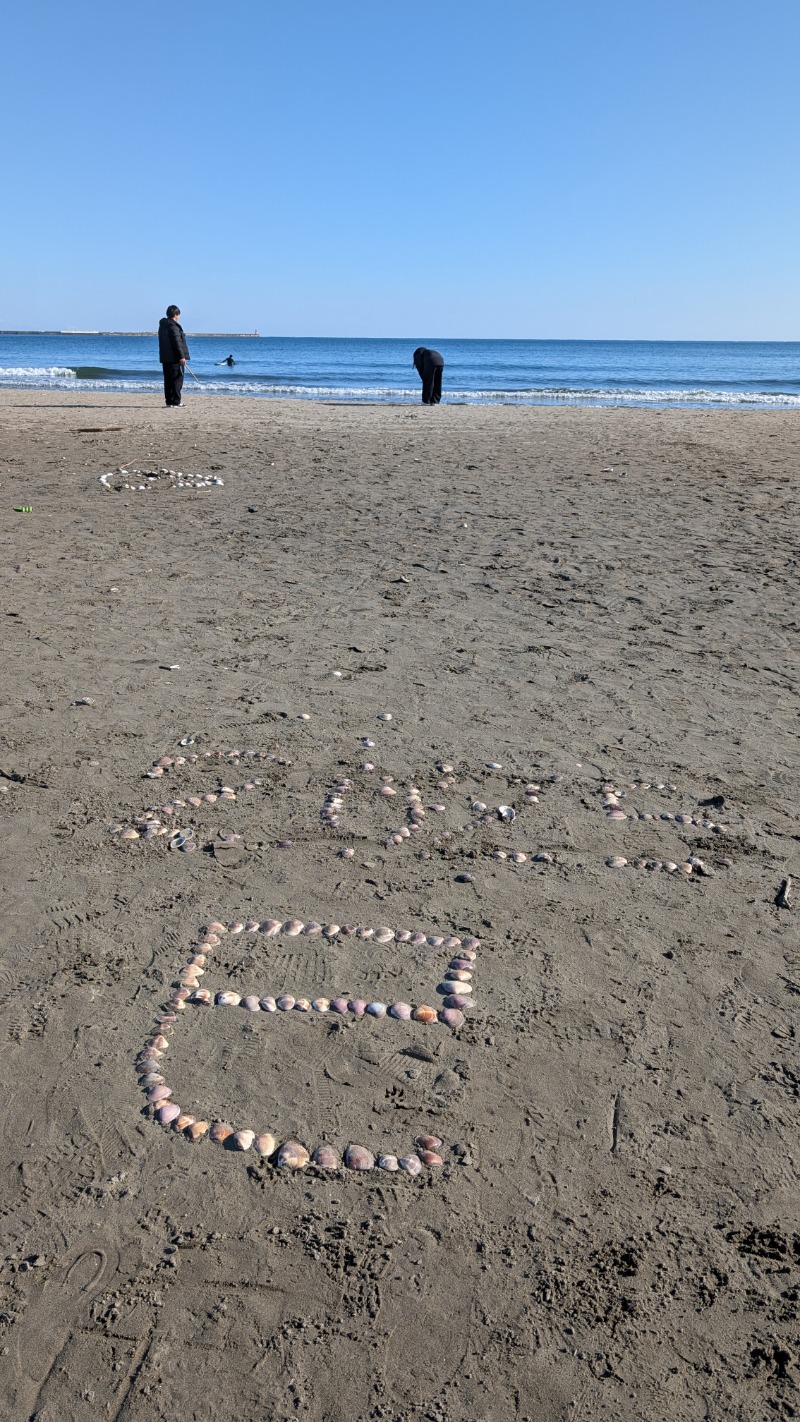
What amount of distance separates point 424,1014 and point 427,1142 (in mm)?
536

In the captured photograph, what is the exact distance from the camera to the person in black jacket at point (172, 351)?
1852 cm

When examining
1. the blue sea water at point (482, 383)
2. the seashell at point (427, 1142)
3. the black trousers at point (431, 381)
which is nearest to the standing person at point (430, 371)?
the black trousers at point (431, 381)

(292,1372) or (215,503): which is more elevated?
(215,503)

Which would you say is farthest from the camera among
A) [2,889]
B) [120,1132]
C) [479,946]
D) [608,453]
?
[608,453]

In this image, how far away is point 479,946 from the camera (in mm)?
3510

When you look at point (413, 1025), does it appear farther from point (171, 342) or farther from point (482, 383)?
point (482, 383)

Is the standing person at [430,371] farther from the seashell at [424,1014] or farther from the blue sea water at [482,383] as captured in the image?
the seashell at [424,1014]

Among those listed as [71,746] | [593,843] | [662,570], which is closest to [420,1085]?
[593,843]

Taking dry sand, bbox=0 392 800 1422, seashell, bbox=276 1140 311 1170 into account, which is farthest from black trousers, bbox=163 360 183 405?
seashell, bbox=276 1140 311 1170

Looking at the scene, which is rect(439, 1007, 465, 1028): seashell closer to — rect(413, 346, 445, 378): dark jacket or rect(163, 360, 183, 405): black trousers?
rect(163, 360, 183, 405): black trousers

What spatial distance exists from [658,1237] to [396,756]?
2.80m

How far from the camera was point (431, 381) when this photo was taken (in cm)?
2480

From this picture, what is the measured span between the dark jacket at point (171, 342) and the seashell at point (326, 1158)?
1768 cm

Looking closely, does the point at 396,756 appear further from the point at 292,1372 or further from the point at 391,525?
the point at 391,525
